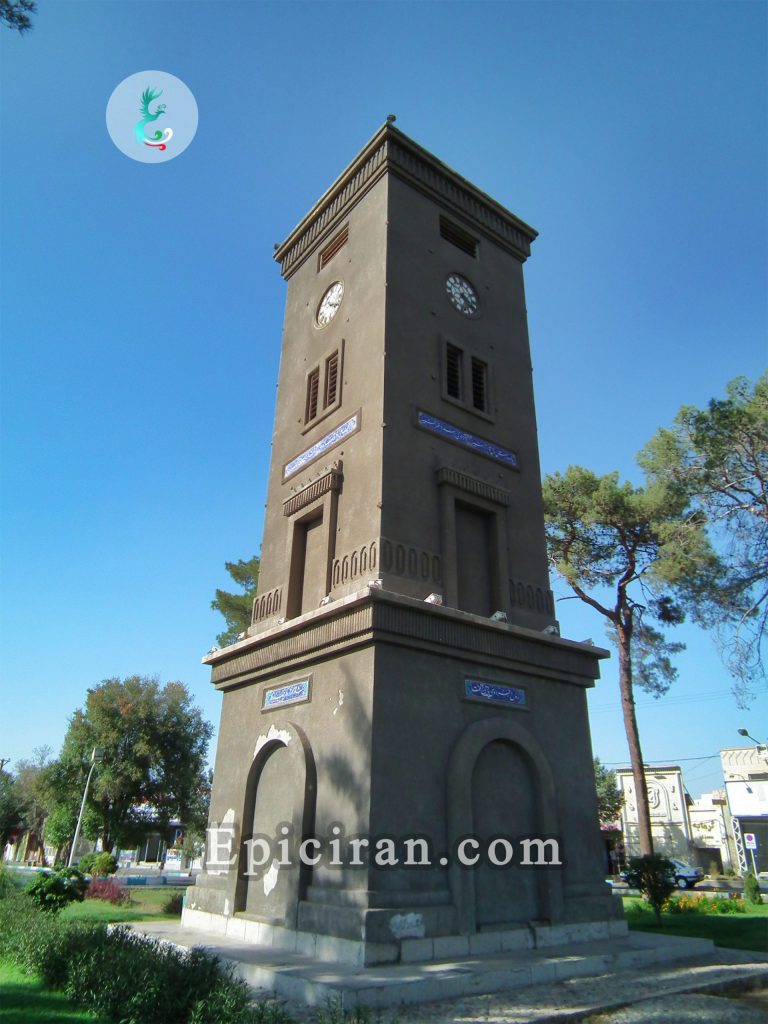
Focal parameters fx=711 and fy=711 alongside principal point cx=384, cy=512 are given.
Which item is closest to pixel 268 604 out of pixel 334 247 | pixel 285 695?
pixel 285 695

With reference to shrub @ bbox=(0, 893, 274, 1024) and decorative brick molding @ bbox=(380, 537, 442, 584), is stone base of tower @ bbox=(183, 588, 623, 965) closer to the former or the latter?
decorative brick molding @ bbox=(380, 537, 442, 584)

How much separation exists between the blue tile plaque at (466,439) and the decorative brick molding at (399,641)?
12.6 ft

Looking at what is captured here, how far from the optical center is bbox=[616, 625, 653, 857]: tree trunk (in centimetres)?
2138

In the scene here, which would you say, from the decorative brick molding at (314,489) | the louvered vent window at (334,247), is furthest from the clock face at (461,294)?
the decorative brick molding at (314,489)

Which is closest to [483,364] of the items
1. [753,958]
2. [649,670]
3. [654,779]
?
[753,958]

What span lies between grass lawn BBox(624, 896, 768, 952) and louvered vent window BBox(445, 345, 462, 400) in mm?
11675

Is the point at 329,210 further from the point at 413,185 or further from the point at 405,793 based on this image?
the point at 405,793

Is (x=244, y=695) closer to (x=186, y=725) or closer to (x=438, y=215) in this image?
(x=438, y=215)

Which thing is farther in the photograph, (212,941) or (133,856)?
(133,856)

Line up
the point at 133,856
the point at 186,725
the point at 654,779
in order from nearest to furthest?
1. the point at 186,725
2. the point at 654,779
3. the point at 133,856

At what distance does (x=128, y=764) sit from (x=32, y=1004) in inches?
1014

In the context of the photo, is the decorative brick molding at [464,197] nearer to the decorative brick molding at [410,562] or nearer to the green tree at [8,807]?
the decorative brick molding at [410,562]

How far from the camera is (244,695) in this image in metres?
13.7

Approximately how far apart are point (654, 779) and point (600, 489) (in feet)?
105
